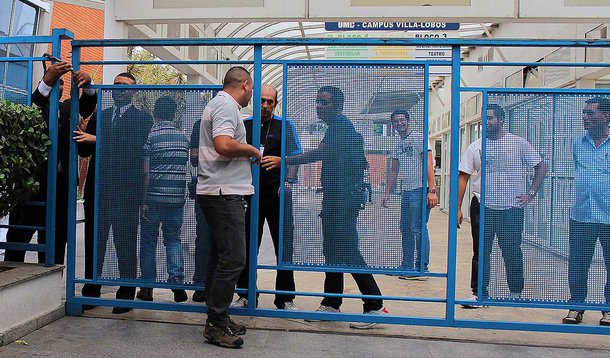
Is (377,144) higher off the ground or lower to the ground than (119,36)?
lower

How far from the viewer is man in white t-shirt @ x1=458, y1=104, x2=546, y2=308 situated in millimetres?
4316

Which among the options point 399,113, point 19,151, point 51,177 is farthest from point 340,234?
point 19,151

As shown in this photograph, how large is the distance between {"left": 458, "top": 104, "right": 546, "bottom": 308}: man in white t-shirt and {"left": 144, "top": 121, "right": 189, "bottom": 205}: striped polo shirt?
2.42 meters

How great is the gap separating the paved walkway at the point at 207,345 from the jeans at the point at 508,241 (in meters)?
0.51

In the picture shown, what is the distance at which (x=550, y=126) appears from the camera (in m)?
4.33

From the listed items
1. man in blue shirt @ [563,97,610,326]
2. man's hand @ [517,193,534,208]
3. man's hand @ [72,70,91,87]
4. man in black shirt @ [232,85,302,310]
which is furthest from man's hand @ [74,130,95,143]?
man in blue shirt @ [563,97,610,326]

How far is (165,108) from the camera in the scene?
15.2 ft

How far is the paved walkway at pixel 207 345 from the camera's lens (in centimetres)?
397

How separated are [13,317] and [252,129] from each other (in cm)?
228

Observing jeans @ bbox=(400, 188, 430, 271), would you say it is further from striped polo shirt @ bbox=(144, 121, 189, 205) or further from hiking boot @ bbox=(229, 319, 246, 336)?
striped polo shirt @ bbox=(144, 121, 189, 205)

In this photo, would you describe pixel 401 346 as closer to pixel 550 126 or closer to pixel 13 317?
pixel 550 126

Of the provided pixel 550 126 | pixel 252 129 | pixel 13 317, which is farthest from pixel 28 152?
pixel 550 126

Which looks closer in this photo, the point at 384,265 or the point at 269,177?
the point at 384,265

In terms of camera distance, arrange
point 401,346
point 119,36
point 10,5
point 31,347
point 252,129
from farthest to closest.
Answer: point 10,5
point 119,36
point 252,129
point 401,346
point 31,347
